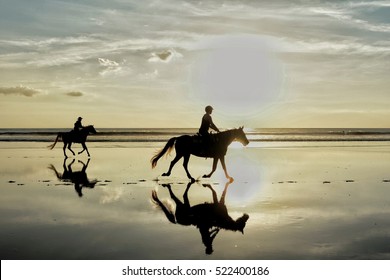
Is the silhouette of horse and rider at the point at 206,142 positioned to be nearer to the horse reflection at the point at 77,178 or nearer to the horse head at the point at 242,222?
the horse reflection at the point at 77,178

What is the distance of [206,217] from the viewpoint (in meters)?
10.1

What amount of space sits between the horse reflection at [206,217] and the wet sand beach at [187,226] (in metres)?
0.15

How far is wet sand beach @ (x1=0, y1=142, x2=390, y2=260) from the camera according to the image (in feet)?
24.6

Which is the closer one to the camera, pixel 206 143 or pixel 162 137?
pixel 206 143

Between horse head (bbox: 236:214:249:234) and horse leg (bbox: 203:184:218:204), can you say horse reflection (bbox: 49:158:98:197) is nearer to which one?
horse leg (bbox: 203:184:218:204)

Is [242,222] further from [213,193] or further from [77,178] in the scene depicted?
[77,178]

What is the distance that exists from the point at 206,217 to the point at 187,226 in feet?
3.17

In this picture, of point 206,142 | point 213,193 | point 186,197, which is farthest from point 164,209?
point 206,142

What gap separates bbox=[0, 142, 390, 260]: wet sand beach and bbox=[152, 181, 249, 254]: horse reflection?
0.50 feet

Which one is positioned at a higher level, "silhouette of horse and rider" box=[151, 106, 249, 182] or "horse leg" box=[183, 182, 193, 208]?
"silhouette of horse and rider" box=[151, 106, 249, 182]

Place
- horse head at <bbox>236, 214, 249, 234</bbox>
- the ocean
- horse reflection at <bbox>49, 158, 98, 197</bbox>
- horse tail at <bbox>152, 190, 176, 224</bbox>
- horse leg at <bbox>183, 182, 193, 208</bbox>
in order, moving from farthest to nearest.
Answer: the ocean < horse reflection at <bbox>49, 158, 98, 197</bbox> < horse leg at <bbox>183, 182, 193, 208</bbox> < horse tail at <bbox>152, 190, 176, 224</bbox> < horse head at <bbox>236, 214, 249, 234</bbox>

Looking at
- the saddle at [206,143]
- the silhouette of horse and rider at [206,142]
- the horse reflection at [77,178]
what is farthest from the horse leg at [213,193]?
the horse reflection at [77,178]

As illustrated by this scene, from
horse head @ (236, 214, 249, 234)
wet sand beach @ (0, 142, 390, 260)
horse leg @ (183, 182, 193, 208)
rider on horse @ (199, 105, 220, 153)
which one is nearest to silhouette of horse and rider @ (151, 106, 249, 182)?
rider on horse @ (199, 105, 220, 153)
